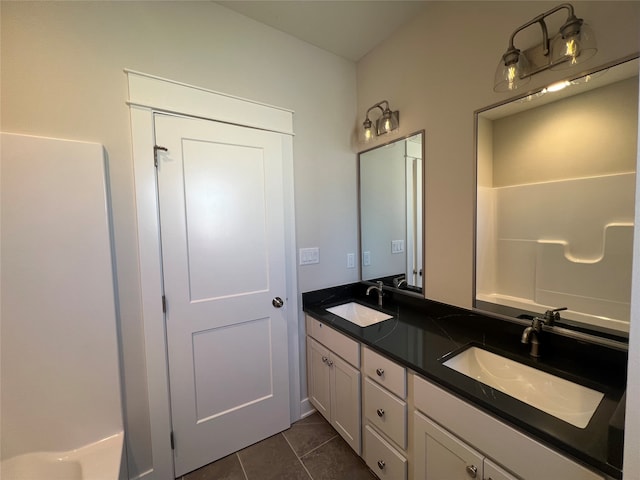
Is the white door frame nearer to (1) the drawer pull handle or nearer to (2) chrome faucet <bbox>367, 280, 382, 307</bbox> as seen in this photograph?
(2) chrome faucet <bbox>367, 280, 382, 307</bbox>

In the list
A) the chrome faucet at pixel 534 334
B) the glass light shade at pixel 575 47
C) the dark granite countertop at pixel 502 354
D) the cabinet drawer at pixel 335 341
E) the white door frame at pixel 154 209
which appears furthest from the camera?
the cabinet drawer at pixel 335 341

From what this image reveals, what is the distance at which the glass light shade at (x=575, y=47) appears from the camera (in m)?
0.99

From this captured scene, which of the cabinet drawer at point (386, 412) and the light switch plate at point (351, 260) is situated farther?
the light switch plate at point (351, 260)

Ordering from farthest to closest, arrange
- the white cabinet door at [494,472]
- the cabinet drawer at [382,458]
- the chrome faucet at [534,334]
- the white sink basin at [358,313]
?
the white sink basin at [358,313], the cabinet drawer at [382,458], the chrome faucet at [534,334], the white cabinet door at [494,472]

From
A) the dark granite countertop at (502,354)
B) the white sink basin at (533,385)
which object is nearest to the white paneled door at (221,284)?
the dark granite countertop at (502,354)

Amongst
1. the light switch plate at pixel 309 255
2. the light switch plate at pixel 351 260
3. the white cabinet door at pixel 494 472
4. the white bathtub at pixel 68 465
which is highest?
the light switch plate at pixel 309 255

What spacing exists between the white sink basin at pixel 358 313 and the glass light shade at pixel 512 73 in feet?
4.70

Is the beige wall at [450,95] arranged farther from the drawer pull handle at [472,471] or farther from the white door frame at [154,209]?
the white door frame at [154,209]

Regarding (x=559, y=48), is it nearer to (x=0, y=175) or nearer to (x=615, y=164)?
(x=615, y=164)

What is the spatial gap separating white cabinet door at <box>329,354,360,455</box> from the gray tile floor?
0.43 ft

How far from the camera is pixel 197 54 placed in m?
1.50

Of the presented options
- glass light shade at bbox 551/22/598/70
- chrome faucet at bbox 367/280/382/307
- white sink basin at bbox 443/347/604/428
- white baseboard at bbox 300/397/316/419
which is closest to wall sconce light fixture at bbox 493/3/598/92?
glass light shade at bbox 551/22/598/70

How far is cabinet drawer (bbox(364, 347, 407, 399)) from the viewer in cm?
120

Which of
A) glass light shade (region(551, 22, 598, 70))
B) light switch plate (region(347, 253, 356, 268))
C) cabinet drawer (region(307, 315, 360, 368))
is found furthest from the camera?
light switch plate (region(347, 253, 356, 268))
